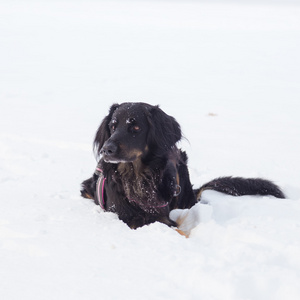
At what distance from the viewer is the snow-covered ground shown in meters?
2.21

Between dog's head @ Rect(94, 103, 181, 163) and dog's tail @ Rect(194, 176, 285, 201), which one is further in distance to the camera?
dog's tail @ Rect(194, 176, 285, 201)

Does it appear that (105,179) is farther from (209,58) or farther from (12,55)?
(12,55)

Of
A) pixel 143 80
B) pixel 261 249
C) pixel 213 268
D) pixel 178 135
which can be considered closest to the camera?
pixel 213 268

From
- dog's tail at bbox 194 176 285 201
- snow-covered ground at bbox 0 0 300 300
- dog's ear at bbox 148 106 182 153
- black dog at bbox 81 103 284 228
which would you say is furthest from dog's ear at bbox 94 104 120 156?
dog's tail at bbox 194 176 285 201

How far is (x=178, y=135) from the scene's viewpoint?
3.37 m

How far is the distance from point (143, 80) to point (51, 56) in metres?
3.57

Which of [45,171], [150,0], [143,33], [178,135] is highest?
[150,0]

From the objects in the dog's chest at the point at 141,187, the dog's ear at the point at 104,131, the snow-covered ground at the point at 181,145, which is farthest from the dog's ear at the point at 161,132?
the snow-covered ground at the point at 181,145

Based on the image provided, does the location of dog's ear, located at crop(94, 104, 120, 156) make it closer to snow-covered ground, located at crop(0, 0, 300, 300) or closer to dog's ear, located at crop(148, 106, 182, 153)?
dog's ear, located at crop(148, 106, 182, 153)

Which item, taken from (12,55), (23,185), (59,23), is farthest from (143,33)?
(23,185)

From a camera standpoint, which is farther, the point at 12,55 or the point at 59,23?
the point at 59,23

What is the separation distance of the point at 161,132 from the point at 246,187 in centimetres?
104

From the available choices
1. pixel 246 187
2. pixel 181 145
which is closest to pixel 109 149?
pixel 246 187

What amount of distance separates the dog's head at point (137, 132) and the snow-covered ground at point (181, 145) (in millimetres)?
524
